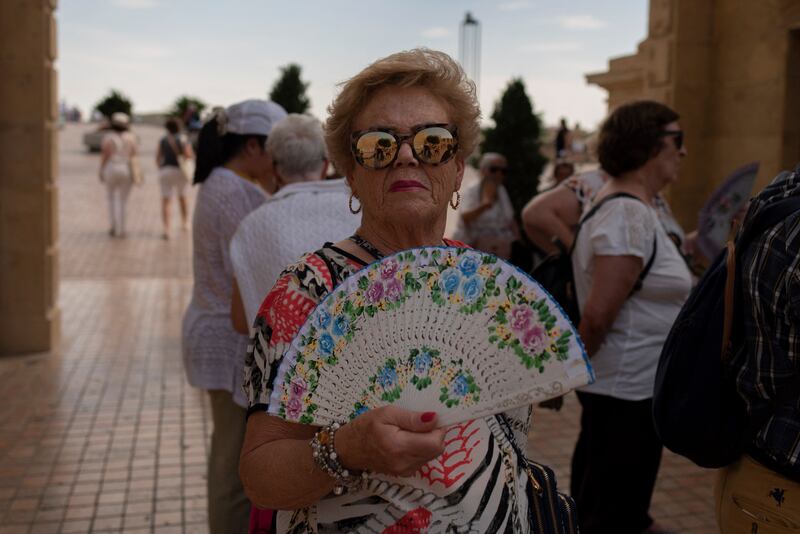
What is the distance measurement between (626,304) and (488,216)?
4.82 metres

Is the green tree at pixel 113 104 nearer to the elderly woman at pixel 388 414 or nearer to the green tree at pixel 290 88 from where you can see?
the green tree at pixel 290 88

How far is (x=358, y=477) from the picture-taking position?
5.50 feet

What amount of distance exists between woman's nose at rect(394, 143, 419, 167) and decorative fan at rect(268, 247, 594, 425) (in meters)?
0.35

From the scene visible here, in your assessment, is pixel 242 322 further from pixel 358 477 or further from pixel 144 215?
pixel 144 215

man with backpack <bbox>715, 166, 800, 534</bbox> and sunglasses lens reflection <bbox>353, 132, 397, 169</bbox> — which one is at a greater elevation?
sunglasses lens reflection <bbox>353, 132, 397, 169</bbox>

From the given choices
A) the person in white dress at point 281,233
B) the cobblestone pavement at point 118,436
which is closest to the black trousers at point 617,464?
the cobblestone pavement at point 118,436

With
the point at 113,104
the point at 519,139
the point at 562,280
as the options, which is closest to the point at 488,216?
the point at 519,139

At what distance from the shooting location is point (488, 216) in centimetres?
850

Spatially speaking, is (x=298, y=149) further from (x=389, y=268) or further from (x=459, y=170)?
(x=389, y=268)

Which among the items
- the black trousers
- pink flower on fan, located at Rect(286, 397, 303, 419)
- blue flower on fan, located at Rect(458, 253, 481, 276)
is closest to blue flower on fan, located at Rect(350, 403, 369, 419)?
pink flower on fan, located at Rect(286, 397, 303, 419)

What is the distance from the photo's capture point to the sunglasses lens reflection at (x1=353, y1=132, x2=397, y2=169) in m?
1.96

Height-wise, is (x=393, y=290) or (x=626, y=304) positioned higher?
(x=393, y=290)

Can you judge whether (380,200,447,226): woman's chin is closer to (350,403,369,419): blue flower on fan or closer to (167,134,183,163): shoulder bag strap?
(350,403,369,419): blue flower on fan

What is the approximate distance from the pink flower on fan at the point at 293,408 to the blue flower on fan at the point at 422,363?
24 cm
